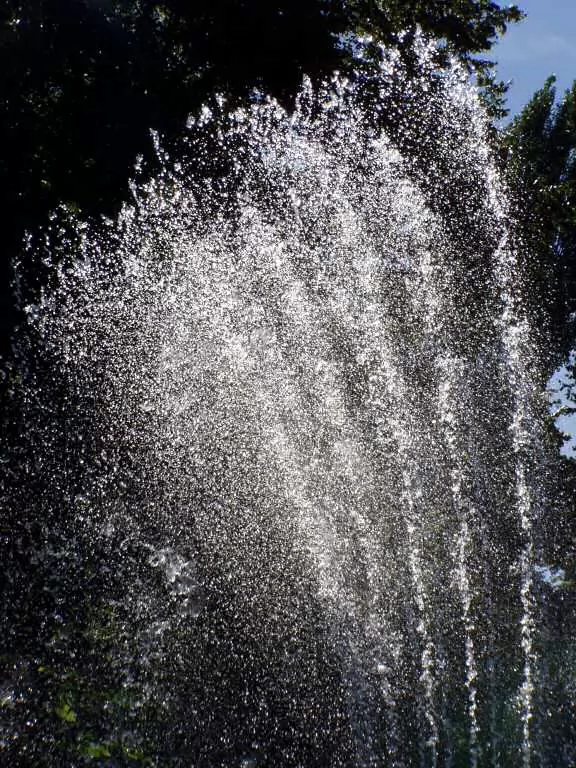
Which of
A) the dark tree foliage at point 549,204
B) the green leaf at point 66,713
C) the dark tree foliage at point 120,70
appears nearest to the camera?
the green leaf at point 66,713

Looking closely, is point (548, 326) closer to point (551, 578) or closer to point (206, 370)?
point (551, 578)

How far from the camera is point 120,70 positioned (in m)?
10.4

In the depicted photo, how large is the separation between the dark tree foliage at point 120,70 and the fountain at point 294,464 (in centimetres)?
42

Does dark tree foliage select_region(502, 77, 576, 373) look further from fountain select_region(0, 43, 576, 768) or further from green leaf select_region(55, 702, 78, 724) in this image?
green leaf select_region(55, 702, 78, 724)

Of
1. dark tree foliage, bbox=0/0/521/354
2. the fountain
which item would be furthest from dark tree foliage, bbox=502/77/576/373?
dark tree foliage, bbox=0/0/521/354

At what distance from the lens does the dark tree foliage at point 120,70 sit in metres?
9.55

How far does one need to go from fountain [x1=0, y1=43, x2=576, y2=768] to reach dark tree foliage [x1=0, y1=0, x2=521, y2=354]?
16.5 inches

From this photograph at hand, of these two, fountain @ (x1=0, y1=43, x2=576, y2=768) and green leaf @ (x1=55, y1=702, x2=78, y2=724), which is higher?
fountain @ (x1=0, y1=43, x2=576, y2=768)

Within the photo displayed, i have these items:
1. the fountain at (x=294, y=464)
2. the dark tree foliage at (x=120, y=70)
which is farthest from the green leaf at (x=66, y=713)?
the dark tree foliage at (x=120, y=70)

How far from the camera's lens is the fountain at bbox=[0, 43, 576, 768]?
5.59 metres

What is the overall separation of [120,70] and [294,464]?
6371 millimetres

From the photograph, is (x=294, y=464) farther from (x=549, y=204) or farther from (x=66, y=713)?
(x=549, y=204)

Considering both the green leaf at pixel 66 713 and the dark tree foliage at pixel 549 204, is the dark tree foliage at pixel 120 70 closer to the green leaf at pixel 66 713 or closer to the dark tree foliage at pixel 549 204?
the dark tree foliage at pixel 549 204

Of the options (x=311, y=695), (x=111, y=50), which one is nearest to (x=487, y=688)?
(x=311, y=695)
